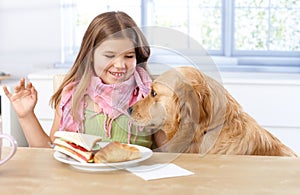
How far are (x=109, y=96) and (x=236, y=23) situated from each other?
170 cm

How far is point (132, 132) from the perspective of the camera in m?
1.59

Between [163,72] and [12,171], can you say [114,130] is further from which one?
[12,171]

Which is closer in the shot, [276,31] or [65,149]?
[65,149]

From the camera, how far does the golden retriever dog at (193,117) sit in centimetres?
144

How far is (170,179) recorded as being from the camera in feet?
4.05

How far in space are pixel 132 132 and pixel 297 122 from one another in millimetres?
1371

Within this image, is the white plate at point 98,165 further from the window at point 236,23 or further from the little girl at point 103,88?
the window at point 236,23

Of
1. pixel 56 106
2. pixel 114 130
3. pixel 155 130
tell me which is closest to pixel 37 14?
pixel 56 106

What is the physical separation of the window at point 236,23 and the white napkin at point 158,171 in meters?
1.84

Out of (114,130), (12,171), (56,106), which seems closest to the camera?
(12,171)

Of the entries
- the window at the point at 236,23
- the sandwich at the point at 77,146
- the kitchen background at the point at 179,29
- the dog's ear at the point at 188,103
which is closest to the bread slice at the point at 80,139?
the sandwich at the point at 77,146

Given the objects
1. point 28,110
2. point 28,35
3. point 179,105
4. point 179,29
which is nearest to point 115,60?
point 179,105

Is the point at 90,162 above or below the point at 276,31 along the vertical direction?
below

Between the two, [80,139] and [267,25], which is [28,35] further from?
[80,139]
